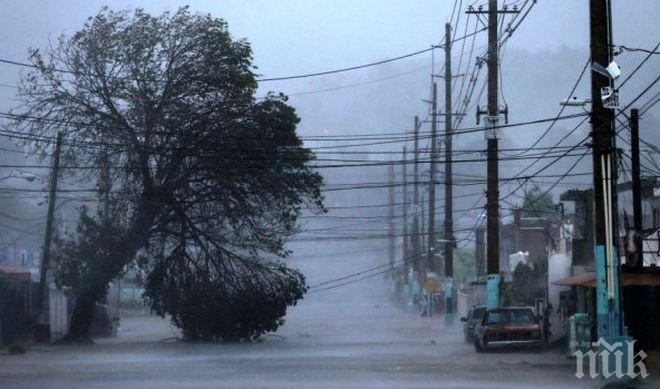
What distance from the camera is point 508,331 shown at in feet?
115

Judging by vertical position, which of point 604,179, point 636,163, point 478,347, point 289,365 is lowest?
point 289,365

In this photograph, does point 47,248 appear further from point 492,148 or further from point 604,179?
point 604,179

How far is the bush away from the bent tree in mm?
53

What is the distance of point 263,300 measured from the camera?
43.2 m

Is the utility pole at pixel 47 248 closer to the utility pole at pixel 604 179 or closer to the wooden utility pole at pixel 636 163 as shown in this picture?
the wooden utility pole at pixel 636 163

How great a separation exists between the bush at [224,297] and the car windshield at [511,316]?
10665 millimetres

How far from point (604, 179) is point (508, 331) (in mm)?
14043

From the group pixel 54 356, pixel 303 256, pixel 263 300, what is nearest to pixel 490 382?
pixel 54 356

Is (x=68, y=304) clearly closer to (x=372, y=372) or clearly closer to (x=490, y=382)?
(x=372, y=372)

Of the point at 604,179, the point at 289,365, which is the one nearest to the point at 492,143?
the point at 289,365

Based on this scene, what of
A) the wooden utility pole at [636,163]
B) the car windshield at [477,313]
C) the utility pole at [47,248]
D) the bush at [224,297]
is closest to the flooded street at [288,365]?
the bush at [224,297]

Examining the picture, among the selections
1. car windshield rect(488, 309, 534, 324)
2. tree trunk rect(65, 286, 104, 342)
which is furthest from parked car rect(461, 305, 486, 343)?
tree trunk rect(65, 286, 104, 342)

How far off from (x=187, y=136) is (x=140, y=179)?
2.57 m

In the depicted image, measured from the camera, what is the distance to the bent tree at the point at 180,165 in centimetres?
4200
